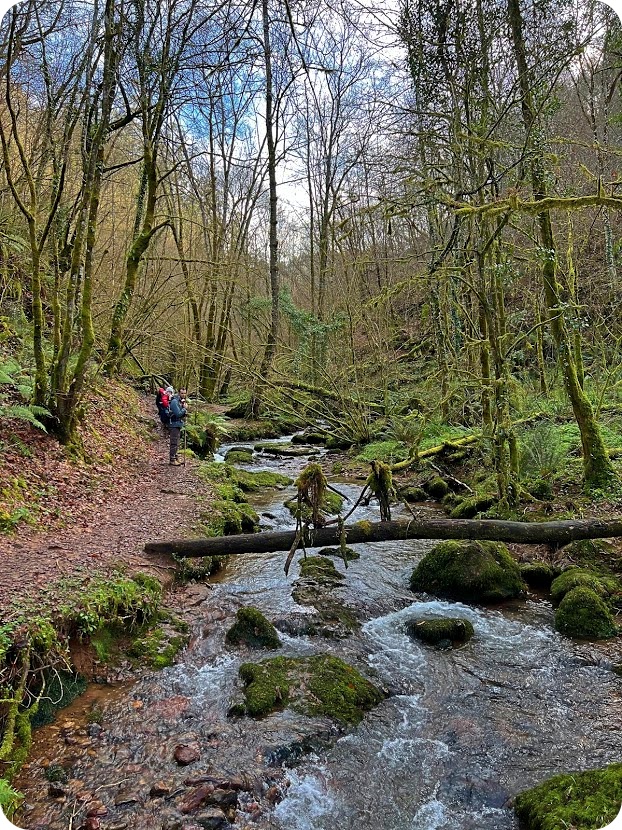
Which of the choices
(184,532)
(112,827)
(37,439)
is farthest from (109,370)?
(112,827)

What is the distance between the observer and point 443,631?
A: 6.03 m

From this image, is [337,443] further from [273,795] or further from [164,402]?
[273,795]

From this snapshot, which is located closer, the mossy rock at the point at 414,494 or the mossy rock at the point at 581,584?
the mossy rock at the point at 581,584

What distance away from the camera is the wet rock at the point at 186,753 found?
13.3 ft

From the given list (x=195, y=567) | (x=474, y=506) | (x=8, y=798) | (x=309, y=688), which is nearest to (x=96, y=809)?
(x=8, y=798)

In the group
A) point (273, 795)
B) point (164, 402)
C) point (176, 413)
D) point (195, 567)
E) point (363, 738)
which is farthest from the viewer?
point (164, 402)

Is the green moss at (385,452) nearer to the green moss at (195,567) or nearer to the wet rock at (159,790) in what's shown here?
the green moss at (195,567)

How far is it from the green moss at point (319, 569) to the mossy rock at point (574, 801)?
13.9 ft

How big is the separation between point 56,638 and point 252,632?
2172 millimetres

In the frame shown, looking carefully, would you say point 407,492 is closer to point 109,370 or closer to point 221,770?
point 221,770

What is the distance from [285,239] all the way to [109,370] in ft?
64.6

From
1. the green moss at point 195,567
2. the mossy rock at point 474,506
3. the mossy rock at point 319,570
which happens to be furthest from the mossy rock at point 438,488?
the green moss at point 195,567

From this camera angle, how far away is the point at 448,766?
166 inches

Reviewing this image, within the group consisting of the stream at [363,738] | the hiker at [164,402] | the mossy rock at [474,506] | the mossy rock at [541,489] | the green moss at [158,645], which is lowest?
the stream at [363,738]
